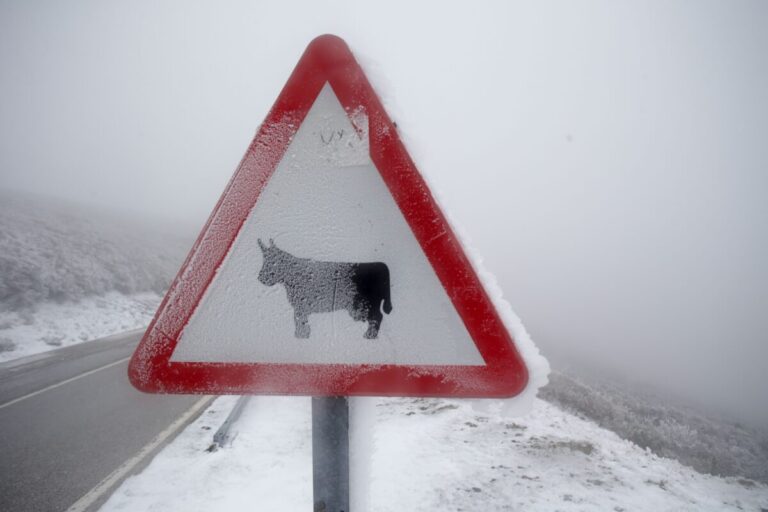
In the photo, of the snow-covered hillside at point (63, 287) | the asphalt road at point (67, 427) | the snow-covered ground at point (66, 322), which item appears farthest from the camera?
the snow-covered hillside at point (63, 287)

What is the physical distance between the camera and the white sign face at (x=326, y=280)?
0.94 m

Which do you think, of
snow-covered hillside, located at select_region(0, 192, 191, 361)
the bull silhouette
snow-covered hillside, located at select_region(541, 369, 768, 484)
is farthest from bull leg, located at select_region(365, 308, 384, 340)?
snow-covered hillside, located at select_region(0, 192, 191, 361)

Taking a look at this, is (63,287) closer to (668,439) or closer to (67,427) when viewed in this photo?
(67,427)

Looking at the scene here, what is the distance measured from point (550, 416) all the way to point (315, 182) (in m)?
5.61

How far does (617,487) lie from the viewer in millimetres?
3607

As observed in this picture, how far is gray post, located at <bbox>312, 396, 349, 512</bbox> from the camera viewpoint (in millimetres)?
942

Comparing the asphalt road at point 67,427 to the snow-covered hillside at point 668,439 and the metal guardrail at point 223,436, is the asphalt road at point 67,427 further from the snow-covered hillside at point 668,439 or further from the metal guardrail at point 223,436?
the snow-covered hillside at point 668,439

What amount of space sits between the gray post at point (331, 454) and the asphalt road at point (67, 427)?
403cm

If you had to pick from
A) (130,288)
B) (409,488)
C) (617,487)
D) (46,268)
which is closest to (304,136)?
(409,488)

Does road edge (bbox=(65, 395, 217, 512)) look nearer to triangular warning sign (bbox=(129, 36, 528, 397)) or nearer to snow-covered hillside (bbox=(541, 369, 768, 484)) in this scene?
triangular warning sign (bbox=(129, 36, 528, 397))

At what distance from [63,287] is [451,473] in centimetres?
1460

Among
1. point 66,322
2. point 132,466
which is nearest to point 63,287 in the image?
Result: point 66,322

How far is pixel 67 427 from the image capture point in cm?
491

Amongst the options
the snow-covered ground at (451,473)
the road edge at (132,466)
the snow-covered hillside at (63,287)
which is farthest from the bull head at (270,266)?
the snow-covered hillside at (63,287)
